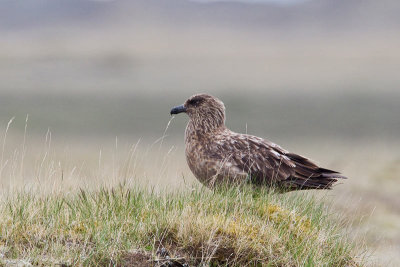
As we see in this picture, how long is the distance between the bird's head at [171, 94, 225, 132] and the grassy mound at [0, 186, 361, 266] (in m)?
1.72

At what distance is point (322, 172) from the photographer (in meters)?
9.09

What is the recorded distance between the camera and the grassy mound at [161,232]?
6.57 meters

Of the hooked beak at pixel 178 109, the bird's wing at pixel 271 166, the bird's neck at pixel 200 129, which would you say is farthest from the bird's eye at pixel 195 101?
the bird's wing at pixel 271 166

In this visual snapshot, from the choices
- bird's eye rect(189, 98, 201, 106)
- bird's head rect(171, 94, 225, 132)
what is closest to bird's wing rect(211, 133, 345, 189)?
bird's head rect(171, 94, 225, 132)

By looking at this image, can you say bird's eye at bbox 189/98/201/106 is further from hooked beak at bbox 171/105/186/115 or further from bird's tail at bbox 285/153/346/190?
bird's tail at bbox 285/153/346/190

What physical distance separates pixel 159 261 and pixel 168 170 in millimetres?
1692

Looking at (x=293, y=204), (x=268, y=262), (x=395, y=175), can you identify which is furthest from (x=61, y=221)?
(x=395, y=175)

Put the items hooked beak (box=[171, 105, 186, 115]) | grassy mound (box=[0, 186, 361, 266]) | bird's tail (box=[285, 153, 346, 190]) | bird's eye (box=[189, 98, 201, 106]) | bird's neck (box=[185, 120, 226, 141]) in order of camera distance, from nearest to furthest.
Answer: grassy mound (box=[0, 186, 361, 266])
bird's tail (box=[285, 153, 346, 190])
bird's neck (box=[185, 120, 226, 141])
hooked beak (box=[171, 105, 186, 115])
bird's eye (box=[189, 98, 201, 106])

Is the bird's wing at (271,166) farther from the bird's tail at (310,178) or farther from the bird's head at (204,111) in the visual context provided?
the bird's head at (204,111)

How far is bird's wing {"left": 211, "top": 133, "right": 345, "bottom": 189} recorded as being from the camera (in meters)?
8.84

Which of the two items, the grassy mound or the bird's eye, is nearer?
the grassy mound

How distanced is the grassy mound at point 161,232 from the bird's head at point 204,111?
1.72m

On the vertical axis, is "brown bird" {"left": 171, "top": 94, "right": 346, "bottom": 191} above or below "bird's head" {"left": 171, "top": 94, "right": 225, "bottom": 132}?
below

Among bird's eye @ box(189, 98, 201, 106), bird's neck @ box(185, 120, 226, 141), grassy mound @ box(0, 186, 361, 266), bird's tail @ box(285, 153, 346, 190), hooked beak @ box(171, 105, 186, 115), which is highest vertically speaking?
bird's eye @ box(189, 98, 201, 106)
